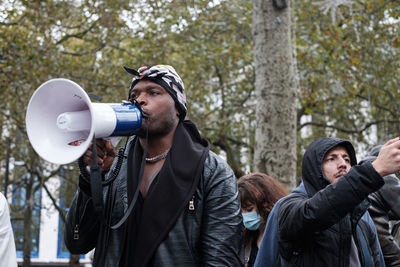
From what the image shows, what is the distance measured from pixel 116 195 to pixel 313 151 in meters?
1.22

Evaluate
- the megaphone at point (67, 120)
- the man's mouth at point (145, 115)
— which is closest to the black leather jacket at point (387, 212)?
the man's mouth at point (145, 115)

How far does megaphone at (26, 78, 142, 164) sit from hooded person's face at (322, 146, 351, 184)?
128 centimetres

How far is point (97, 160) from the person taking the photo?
263 cm

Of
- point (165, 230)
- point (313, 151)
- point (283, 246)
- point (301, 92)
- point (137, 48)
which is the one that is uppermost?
point (137, 48)

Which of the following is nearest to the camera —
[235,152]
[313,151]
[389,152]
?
[389,152]

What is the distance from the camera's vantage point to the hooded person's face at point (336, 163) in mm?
3395

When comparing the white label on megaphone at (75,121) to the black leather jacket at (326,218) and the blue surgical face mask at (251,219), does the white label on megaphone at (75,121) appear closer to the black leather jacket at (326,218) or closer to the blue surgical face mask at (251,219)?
the black leather jacket at (326,218)

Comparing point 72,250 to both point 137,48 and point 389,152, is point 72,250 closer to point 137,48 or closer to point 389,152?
point 389,152

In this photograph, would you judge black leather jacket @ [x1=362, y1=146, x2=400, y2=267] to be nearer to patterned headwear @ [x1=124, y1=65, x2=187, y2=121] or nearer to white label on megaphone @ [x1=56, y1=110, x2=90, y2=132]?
patterned headwear @ [x1=124, y1=65, x2=187, y2=121]

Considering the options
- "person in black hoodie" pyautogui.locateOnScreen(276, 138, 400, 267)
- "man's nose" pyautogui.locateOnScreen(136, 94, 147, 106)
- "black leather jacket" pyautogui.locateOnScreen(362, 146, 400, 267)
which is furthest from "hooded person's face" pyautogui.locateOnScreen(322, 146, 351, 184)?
"man's nose" pyautogui.locateOnScreen(136, 94, 147, 106)

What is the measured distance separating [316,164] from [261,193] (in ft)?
3.53

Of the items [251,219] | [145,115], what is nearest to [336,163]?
[251,219]

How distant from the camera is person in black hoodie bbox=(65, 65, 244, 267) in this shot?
8.80 feet

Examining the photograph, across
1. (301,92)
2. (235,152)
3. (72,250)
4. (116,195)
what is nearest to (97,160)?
(116,195)
